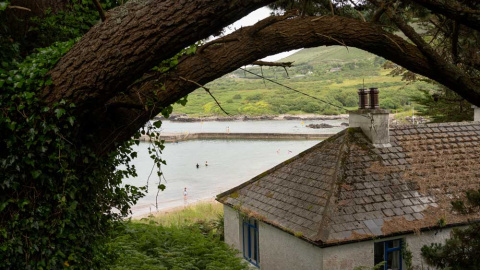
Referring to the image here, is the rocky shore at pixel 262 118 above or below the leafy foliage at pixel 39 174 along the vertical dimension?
below

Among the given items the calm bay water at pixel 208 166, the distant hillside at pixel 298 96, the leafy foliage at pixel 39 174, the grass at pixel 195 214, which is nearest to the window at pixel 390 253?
the leafy foliage at pixel 39 174

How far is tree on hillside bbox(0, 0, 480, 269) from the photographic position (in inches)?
116

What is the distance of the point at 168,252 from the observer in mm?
8234

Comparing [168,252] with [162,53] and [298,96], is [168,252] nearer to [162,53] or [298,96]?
[162,53]

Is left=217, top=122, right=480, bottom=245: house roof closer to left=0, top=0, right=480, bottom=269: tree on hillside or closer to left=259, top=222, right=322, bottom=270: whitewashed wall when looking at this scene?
left=259, top=222, right=322, bottom=270: whitewashed wall

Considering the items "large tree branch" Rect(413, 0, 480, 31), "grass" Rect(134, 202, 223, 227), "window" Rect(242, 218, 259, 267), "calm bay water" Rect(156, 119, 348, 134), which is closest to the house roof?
"window" Rect(242, 218, 259, 267)

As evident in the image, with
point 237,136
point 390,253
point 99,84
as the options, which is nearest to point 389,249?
point 390,253

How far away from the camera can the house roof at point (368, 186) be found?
32.2 ft

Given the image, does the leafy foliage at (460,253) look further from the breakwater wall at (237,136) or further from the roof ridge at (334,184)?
the breakwater wall at (237,136)

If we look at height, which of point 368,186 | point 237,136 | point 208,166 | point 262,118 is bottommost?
point 208,166

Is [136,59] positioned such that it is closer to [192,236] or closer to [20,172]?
[20,172]

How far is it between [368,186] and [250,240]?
Result: 3.76 m

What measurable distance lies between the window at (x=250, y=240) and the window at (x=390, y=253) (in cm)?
336

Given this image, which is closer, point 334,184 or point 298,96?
point 334,184
